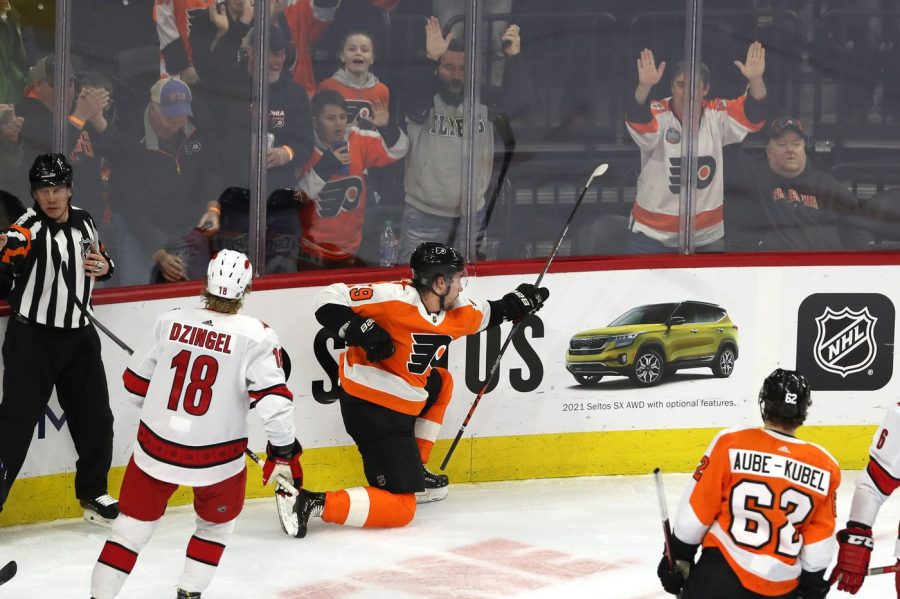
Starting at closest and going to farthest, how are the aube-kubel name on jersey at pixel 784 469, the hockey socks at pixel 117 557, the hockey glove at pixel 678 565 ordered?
the aube-kubel name on jersey at pixel 784 469, the hockey glove at pixel 678 565, the hockey socks at pixel 117 557

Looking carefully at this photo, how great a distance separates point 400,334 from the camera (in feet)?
15.3

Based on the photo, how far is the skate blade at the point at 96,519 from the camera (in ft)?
14.5

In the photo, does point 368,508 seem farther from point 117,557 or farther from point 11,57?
point 11,57

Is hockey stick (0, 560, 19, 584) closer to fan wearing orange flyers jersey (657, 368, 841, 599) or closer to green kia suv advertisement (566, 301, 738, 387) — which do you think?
fan wearing orange flyers jersey (657, 368, 841, 599)

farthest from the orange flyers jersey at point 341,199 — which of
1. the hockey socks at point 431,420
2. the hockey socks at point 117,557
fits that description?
the hockey socks at point 117,557

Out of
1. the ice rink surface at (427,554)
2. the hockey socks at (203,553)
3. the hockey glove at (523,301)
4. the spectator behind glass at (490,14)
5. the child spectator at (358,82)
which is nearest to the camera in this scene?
the hockey socks at (203,553)

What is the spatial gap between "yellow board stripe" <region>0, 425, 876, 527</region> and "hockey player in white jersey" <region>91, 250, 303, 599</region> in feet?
4.90

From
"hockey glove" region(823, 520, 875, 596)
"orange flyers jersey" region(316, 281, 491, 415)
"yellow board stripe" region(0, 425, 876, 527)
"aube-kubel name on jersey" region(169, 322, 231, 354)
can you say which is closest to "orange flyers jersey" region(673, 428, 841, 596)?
"hockey glove" region(823, 520, 875, 596)

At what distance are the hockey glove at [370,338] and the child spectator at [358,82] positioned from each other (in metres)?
1.05

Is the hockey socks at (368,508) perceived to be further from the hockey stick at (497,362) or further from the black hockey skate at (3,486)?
the black hockey skate at (3,486)

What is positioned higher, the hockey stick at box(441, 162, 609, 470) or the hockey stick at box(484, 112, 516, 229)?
the hockey stick at box(484, 112, 516, 229)

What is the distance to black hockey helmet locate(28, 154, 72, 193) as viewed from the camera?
13.6 ft

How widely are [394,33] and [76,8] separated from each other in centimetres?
125

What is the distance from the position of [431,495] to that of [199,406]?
1.76 m
